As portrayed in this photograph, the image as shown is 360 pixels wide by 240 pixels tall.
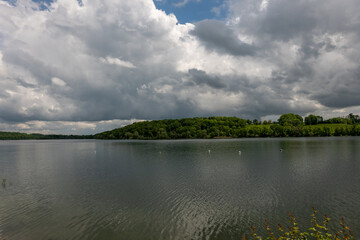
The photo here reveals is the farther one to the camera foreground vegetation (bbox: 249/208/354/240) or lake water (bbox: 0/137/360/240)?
lake water (bbox: 0/137/360/240)

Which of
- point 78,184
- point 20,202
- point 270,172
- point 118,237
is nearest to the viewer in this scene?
point 118,237

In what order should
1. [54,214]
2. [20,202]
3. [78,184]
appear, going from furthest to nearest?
1. [78,184]
2. [20,202]
3. [54,214]

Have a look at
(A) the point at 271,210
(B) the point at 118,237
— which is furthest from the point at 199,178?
(B) the point at 118,237

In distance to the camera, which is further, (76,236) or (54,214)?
(54,214)

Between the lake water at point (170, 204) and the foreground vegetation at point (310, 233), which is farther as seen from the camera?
the lake water at point (170, 204)

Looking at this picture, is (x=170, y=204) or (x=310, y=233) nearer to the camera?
(x=310, y=233)

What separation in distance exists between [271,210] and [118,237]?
554 inches

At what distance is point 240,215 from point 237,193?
7.00 metres

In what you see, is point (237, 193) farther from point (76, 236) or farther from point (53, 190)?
point (53, 190)

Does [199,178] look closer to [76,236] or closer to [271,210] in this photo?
[271,210]

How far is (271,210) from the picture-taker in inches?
800

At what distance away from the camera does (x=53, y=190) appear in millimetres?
29781

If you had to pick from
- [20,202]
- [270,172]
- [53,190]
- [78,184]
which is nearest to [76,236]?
[20,202]

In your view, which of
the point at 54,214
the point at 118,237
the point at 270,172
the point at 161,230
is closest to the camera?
the point at 118,237
